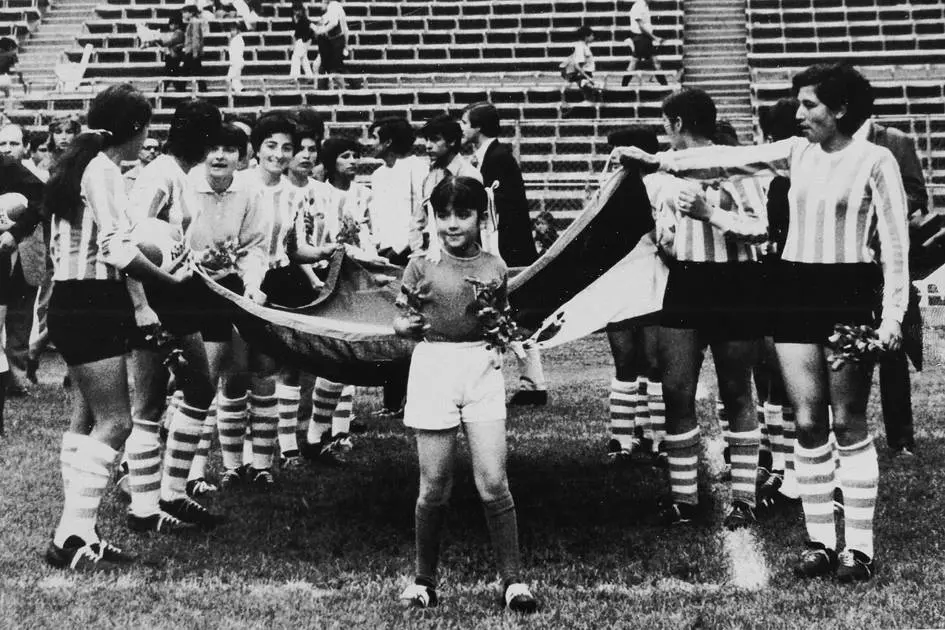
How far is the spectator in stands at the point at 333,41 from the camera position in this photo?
65.6 ft

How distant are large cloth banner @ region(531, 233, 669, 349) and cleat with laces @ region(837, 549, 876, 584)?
133cm

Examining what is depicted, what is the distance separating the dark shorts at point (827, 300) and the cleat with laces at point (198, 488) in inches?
126

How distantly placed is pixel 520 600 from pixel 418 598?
371 mm

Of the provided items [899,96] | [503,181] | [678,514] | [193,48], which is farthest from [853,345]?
[193,48]

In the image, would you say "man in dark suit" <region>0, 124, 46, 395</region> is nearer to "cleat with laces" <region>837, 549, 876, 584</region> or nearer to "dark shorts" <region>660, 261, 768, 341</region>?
"dark shorts" <region>660, 261, 768, 341</region>

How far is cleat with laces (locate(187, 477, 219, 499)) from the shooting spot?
21.1 feet

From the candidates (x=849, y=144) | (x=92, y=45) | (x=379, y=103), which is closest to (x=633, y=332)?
(x=849, y=144)

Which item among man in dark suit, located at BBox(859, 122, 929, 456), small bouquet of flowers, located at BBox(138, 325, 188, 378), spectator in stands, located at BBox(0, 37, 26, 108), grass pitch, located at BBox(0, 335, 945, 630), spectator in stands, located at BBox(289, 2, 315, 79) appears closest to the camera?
grass pitch, located at BBox(0, 335, 945, 630)

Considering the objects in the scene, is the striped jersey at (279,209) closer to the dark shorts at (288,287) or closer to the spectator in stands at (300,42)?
the dark shorts at (288,287)

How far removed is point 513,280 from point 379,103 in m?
14.0

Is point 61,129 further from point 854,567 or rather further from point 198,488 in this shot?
point 854,567

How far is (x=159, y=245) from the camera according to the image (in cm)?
526

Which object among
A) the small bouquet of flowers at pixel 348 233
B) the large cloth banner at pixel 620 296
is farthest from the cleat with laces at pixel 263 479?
the large cloth banner at pixel 620 296

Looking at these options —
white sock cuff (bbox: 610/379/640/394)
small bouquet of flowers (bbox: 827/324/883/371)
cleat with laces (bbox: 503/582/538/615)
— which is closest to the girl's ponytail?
cleat with laces (bbox: 503/582/538/615)
